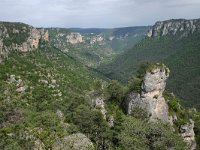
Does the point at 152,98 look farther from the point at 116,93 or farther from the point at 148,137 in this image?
the point at 148,137

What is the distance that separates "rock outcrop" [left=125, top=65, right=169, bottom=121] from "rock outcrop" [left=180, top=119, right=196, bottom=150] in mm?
5559

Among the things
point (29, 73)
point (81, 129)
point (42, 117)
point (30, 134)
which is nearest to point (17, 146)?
point (30, 134)

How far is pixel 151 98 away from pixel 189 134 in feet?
44.2

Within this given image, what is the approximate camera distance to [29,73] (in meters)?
190

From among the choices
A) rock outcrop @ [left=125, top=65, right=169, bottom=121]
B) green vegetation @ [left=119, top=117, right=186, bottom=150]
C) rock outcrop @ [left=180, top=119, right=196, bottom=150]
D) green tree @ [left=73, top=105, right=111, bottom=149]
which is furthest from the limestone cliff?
green vegetation @ [left=119, top=117, right=186, bottom=150]

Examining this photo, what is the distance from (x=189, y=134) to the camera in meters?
97.3

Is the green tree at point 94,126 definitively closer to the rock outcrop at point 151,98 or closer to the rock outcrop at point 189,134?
the rock outcrop at point 151,98

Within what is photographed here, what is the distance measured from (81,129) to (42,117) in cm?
882

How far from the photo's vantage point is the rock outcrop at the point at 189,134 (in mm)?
96000

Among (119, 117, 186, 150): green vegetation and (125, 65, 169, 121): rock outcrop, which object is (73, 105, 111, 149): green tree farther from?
(125, 65, 169, 121): rock outcrop

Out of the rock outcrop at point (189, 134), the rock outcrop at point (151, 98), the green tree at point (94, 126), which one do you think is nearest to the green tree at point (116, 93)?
the rock outcrop at point (151, 98)

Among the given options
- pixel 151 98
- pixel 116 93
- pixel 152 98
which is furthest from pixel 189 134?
pixel 116 93

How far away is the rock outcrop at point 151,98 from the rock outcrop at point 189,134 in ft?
18.2

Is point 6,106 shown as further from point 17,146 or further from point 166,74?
point 166,74
